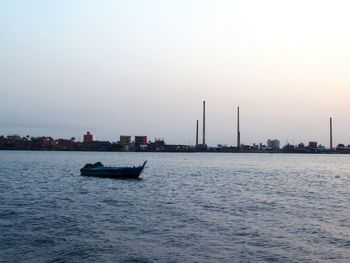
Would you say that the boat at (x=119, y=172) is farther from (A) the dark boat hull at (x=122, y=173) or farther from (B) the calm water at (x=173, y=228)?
(B) the calm water at (x=173, y=228)

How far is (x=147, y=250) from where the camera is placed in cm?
2039

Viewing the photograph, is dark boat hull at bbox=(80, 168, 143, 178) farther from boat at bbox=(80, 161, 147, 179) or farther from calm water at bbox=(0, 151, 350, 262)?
calm water at bbox=(0, 151, 350, 262)

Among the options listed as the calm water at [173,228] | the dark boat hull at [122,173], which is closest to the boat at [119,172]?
the dark boat hull at [122,173]

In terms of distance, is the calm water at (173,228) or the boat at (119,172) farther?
A: the boat at (119,172)

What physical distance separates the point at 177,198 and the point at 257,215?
11839 millimetres

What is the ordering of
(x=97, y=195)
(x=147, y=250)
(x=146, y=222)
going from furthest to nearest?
(x=97, y=195) → (x=146, y=222) → (x=147, y=250)

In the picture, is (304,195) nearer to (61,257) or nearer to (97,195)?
(97,195)

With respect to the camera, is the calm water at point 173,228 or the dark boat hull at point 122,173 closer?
the calm water at point 173,228

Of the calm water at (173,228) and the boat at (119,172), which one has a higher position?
the boat at (119,172)

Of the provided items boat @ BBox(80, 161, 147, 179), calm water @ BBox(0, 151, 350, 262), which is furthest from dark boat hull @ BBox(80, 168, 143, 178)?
calm water @ BBox(0, 151, 350, 262)

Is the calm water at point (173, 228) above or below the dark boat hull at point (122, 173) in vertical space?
below

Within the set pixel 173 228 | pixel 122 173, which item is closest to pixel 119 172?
pixel 122 173

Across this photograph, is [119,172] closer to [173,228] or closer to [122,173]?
[122,173]

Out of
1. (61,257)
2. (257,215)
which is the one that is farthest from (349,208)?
(61,257)
